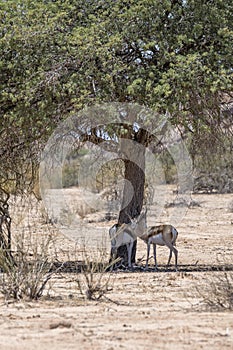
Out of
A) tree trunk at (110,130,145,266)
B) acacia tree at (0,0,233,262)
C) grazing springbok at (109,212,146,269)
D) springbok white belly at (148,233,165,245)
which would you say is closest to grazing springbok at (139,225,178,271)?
springbok white belly at (148,233,165,245)

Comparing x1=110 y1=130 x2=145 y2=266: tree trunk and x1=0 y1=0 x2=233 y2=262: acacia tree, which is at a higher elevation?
x1=0 y1=0 x2=233 y2=262: acacia tree

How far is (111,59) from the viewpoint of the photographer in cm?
1156

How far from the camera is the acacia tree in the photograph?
11.3m

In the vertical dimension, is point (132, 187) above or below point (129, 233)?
above

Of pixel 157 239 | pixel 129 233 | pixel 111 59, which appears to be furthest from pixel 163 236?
pixel 111 59

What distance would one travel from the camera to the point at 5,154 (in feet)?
43.4

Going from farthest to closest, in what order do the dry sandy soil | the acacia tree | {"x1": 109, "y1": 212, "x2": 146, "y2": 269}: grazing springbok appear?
{"x1": 109, "y1": 212, "x2": 146, "y2": 269}: grazing springbok
the acacia tree
the dry sandy soil

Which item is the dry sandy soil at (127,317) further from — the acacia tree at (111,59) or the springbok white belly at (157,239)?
the acacia tree at (111,59)

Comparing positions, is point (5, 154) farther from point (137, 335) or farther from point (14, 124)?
point (137, 335)

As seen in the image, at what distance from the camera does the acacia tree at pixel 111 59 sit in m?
11.3

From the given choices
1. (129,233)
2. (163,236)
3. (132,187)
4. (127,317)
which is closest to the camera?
(127,317)

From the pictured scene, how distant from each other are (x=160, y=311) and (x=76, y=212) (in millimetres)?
17785

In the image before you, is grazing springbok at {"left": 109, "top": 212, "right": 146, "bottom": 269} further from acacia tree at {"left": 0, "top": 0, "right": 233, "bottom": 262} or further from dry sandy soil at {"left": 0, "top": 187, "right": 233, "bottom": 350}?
acacia tree at {"left": 0, "top": 0, "right": 233, "bottom": 262}

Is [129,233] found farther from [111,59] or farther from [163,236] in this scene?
[111,59]
